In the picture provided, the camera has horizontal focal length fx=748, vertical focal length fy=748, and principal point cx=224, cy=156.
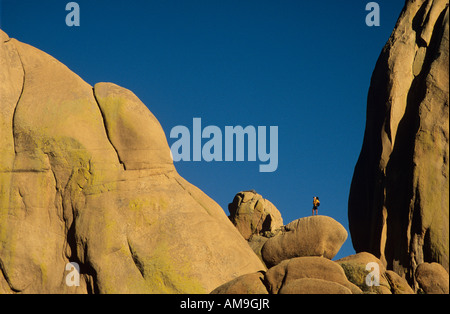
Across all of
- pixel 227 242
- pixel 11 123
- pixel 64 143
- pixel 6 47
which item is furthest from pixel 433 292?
pixel 6 47

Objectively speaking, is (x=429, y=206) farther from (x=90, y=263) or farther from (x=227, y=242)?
(x=90, y=263)

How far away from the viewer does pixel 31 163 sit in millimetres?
25234

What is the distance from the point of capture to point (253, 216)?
3997 cm

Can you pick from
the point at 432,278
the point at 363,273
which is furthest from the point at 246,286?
the point at 432,278

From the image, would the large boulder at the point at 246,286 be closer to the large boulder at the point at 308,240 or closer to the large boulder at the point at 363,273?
the large boulder at the point at 363,273

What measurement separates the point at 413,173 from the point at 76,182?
35.9 feet

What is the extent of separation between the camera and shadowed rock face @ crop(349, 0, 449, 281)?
22.8 meters

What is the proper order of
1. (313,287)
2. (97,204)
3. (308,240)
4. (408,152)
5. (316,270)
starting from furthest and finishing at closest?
1. (308,240)
2. (97,204)
3. (408,152)
4. (316,270)
5. (313,287)

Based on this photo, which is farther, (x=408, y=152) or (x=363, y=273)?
(x=408, y=152)

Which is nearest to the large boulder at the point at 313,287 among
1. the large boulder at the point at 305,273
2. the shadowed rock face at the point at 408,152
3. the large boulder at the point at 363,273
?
the large boulder at the point at 305,273

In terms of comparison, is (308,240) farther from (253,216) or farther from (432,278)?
(253,216)

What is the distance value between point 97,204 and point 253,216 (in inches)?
651

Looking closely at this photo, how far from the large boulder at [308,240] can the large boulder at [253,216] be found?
13169mm
